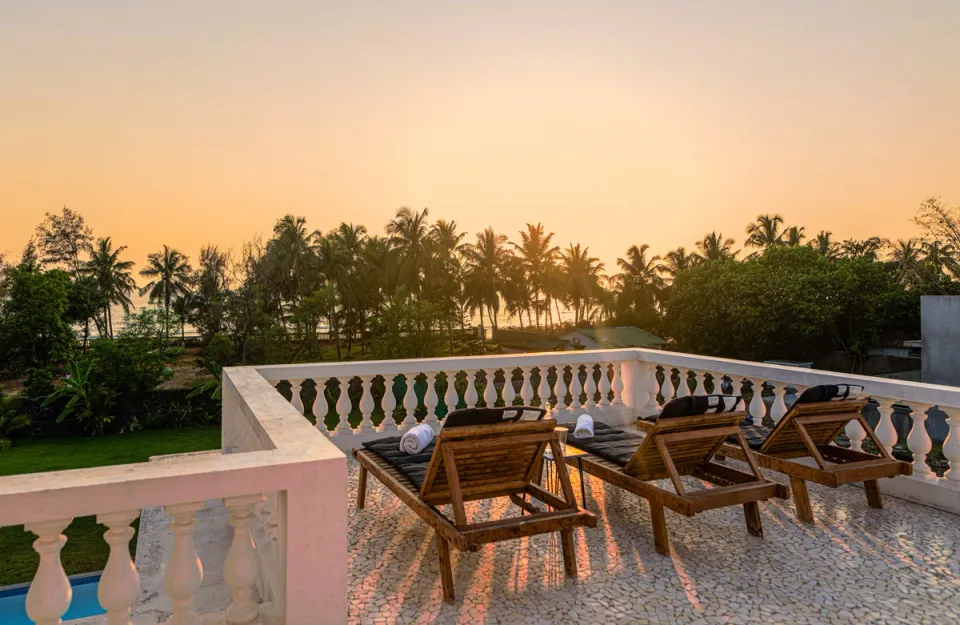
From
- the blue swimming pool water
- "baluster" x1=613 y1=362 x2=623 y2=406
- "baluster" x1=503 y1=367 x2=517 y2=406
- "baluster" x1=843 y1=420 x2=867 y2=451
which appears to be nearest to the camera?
the blue swimming pool water

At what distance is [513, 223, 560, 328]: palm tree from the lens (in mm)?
52844

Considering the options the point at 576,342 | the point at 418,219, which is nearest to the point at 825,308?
the point at 576,342

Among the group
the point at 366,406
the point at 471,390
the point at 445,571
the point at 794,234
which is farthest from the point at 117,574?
the point at 794,234

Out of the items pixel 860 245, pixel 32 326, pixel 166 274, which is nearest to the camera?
pixel 32 326

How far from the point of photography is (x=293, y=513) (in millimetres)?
2002

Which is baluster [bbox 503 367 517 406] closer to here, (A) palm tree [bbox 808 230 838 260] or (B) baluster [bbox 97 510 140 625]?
(B) baluster [bbox 97 510 140 625]

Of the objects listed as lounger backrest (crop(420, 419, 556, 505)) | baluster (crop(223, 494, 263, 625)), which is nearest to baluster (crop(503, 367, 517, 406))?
lounger backrest (crop(420, 419, 556, 505))

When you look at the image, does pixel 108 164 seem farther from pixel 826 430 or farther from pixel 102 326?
pixel 102 326

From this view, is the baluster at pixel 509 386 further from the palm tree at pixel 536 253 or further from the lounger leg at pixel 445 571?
the palm tree at pixel 536 253

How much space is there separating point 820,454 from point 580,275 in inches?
2047

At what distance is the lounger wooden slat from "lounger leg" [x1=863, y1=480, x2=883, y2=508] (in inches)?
40.9

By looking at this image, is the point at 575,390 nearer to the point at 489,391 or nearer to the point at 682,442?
the point at 489,391

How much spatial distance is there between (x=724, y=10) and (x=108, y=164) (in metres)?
17.5

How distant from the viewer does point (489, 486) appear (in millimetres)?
3377
